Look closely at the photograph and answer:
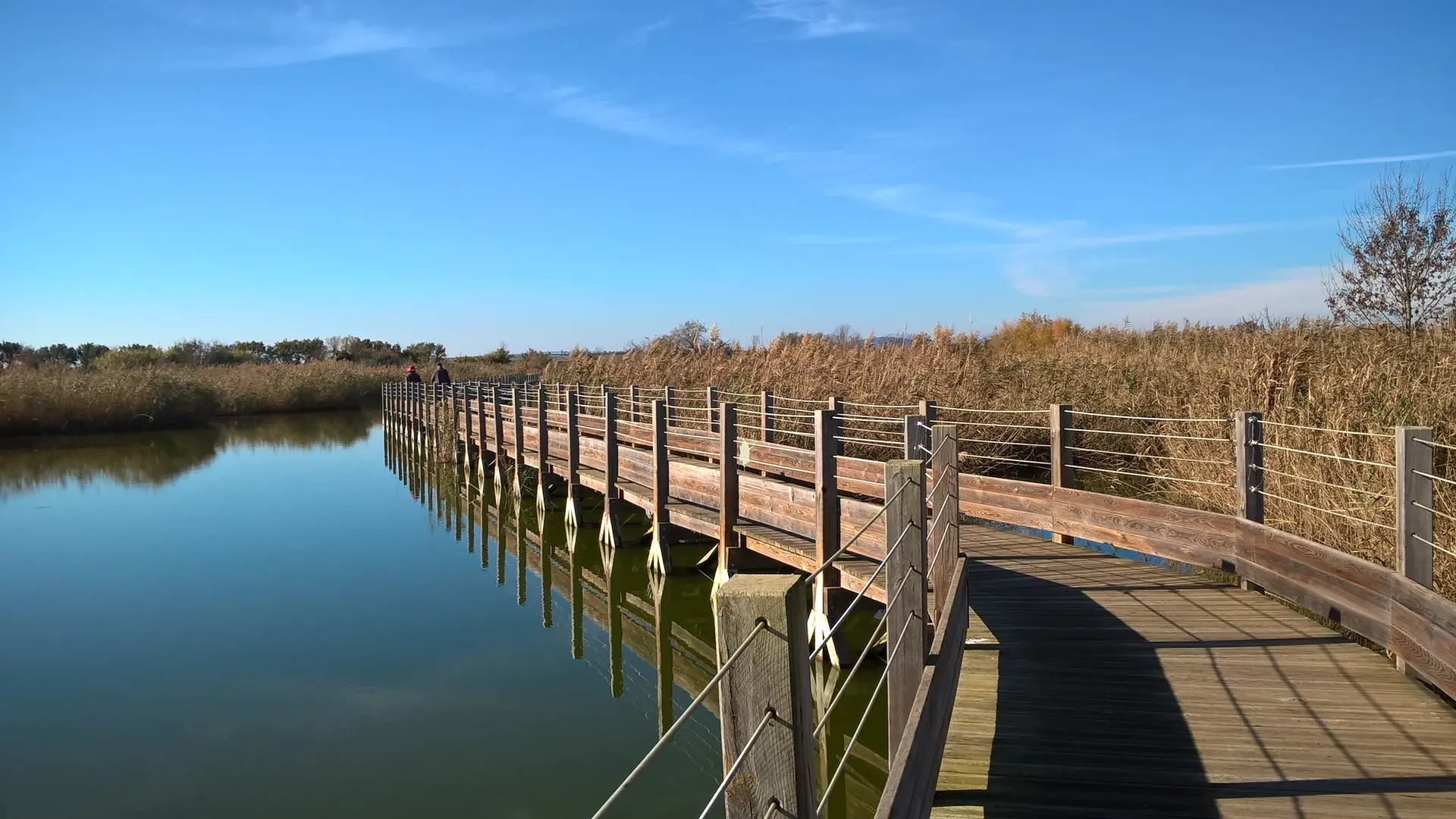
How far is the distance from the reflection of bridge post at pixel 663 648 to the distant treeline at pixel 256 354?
4086 centimetres

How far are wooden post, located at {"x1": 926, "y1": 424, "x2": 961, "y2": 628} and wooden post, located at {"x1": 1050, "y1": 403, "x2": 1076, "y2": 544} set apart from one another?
2843 mm

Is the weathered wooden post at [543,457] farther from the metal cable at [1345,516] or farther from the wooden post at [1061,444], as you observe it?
the metal cable at [1345,516]

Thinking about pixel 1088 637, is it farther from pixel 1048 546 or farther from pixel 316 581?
pixel 316 581

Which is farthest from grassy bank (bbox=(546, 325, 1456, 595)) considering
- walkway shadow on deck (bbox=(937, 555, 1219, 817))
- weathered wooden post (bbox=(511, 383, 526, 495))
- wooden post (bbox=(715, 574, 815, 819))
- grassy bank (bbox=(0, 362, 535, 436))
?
Answer: grassy bank (bbox=(0, 362, 535, 436))

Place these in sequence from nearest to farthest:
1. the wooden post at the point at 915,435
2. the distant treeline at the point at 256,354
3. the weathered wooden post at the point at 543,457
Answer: the wooden post at the point at 915,435, the weathered wooden post at the point at 543,457, the distant treeline at the point at 256,354

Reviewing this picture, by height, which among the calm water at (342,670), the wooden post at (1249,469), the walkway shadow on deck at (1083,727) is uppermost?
the wooden post at (1249,469)

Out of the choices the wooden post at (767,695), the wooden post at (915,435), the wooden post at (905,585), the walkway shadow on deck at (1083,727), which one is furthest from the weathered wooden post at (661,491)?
the wooden post at (767,695)

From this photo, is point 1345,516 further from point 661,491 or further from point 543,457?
A: point 543,457

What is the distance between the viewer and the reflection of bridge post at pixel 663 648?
821 cm

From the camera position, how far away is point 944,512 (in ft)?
16.9

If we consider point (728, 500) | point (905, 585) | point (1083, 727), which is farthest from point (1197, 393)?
point (905, 585)

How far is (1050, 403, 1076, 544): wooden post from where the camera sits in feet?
26.8

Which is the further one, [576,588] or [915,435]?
[576,588]

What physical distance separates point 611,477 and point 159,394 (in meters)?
32.6
